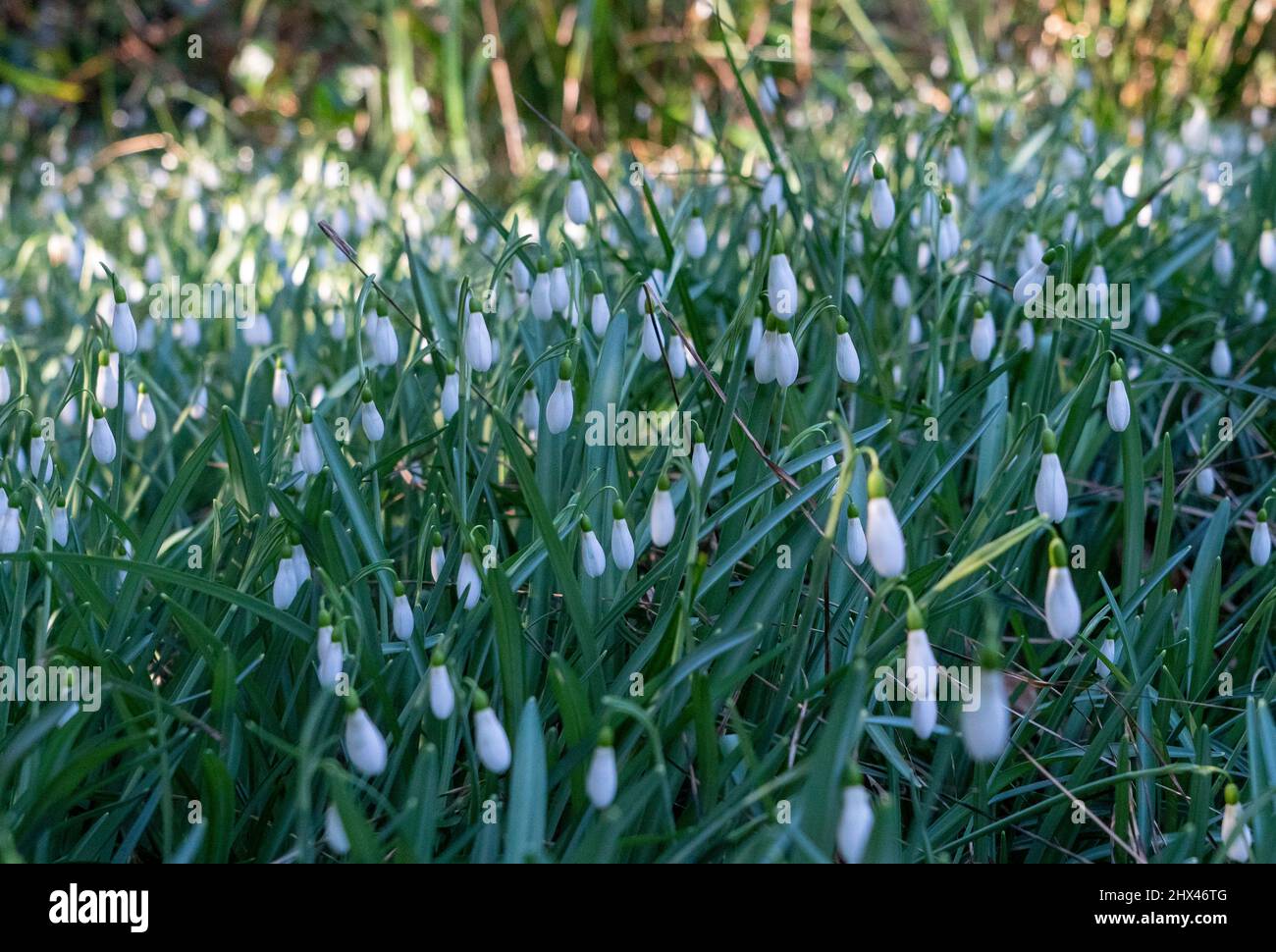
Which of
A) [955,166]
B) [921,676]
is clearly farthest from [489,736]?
[955,166]

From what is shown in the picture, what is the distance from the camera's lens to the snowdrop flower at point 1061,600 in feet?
3.69

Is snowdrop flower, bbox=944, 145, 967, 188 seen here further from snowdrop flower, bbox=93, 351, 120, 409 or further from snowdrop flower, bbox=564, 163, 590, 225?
snowdrop flower, bbox=93, 351, 120, 409

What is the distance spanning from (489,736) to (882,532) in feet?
1.36

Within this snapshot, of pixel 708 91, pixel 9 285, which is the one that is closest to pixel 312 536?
pixel 9 285

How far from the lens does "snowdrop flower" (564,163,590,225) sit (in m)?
1.97

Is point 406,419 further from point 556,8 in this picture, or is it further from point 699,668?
point 556,8

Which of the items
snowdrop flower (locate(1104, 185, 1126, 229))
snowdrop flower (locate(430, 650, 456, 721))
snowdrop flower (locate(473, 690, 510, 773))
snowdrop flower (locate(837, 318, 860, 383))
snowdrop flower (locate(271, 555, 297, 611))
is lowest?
snowdrop flower (locate(473, 690, 510, 773))

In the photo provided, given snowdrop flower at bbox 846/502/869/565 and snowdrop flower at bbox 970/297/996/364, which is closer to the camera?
snowdrop flower at bbox 846/502/869/565

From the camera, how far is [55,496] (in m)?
1.57

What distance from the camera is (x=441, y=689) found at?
3.88 feet

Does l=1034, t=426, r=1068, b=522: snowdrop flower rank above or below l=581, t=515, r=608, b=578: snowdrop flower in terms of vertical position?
above

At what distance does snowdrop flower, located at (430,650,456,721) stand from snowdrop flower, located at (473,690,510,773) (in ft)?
0.16

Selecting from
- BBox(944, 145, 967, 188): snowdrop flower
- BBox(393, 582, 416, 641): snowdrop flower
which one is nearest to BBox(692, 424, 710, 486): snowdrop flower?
BBox(393, 582, 416, 641): snowdrop flower

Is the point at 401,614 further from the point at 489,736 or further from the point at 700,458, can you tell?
the point at 700,458
